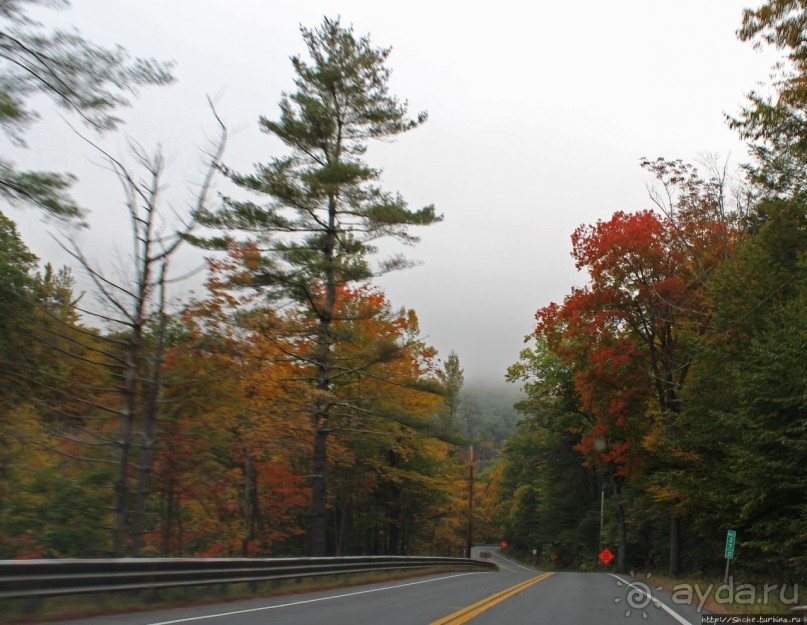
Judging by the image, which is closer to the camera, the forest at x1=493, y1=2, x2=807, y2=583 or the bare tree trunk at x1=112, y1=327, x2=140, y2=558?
the bare tree trunk at x1=112, y1=327, x2=140, y2=558

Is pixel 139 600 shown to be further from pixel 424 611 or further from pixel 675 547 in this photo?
pixel 675 547

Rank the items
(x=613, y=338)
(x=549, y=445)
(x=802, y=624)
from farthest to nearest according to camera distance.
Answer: (x=549, y=445), (x=613, y=338), (x=802, y=624)

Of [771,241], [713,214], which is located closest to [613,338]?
[713,214]

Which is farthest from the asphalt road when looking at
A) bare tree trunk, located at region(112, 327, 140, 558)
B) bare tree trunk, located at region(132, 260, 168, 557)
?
bare tree trunk, located at region(132, 260, 168, 557)

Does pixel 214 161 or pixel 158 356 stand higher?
pixel 214 161

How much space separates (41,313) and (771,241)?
21352 millimetres

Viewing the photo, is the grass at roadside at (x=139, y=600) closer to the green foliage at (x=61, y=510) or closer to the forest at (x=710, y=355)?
the green foliage at (x=61, y=510)

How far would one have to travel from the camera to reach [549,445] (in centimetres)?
5866

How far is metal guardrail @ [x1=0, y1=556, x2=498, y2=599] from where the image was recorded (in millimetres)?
7973

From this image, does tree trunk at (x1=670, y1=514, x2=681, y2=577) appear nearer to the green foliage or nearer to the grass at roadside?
the grass at roadside

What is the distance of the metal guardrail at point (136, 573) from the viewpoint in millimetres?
7973

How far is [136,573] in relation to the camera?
10148 millimetres

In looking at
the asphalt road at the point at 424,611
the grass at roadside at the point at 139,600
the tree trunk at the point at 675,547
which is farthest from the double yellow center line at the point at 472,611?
the tree trunk at the point at 675,547

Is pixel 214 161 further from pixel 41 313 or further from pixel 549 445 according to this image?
pixel 549 445
